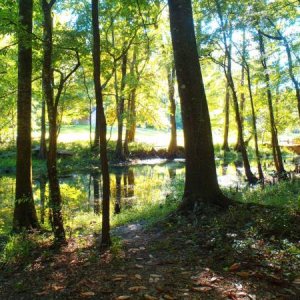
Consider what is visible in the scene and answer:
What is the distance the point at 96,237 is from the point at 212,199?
2.61 m

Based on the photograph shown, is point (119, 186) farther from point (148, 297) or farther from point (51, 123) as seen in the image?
point (148, 297)

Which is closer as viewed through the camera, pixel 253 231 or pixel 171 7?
pixel 253 231

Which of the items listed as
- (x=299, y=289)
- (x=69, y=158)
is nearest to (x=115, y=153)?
(x=69, y=158)

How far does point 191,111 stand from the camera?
8133mm

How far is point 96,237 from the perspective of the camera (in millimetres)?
7840

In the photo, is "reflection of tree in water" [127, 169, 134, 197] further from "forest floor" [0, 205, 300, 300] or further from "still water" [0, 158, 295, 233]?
"forest floor" [0, 205, 300, 300]

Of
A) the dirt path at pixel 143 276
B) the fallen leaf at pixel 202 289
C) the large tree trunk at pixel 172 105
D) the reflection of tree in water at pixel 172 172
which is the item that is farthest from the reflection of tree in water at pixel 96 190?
the large tree trunk at pixel 172 105

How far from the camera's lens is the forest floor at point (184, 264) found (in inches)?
177

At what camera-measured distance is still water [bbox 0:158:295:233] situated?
13258mm

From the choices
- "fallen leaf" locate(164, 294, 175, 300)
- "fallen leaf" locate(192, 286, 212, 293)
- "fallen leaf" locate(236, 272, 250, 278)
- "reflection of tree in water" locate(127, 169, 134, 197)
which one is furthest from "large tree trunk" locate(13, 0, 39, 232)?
"reflection of tree in water" locate(127, 169, 134, 197)

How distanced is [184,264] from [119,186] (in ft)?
46.6

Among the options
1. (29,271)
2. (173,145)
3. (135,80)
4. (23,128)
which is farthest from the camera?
(173,145)

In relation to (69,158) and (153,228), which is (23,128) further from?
(69,158)

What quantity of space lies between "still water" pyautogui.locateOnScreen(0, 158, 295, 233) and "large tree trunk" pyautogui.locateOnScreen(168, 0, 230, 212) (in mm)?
2854
